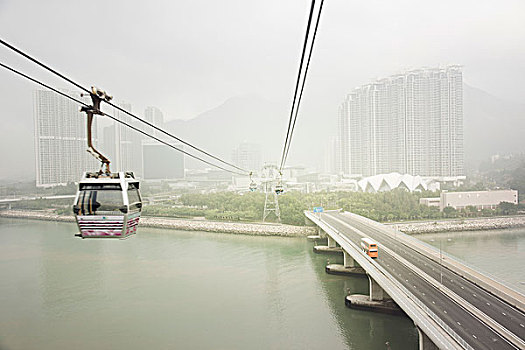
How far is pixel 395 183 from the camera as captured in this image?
47.4ft

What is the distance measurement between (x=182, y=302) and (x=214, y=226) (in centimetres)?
593

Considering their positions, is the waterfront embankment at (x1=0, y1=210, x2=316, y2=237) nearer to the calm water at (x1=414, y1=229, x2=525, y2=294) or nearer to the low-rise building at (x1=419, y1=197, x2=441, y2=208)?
the calm water at (x1=414, y1=229, x2=525, y2=294)

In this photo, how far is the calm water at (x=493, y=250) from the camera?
4.93m

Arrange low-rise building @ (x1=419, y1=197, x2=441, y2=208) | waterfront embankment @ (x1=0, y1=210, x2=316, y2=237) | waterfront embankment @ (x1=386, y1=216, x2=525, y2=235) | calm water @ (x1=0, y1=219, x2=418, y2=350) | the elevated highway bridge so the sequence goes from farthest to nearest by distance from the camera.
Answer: low-rise building @ (x1=419, y1=197, x2=441, y2=208) → waterfront embankment @ (x1=386, y1=216, x2=525, y2=235) → waterfront embankment @ (x1=0, y1=210, x2=316, y2=237) → calm water @ (x1=0, y1=219, x2=418, y2=350) → the elevated highway bridge

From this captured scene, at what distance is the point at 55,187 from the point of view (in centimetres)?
1310

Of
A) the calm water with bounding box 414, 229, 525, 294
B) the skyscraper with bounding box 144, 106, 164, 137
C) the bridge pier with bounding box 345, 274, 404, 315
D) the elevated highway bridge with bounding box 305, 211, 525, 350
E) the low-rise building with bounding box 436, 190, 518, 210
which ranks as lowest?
the calm water with bounding box 414, 229, 525, 294

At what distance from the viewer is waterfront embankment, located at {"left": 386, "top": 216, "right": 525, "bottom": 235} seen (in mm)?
9289

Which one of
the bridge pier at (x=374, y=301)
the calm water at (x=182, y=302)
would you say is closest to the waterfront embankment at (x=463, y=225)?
the calm water at (x=182, y=302)

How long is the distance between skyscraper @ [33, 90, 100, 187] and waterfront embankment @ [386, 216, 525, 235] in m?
10.8

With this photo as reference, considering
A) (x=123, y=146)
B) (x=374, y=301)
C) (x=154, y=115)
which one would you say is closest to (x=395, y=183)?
(x=374, y=301)

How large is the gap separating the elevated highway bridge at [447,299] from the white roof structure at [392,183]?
10045 mm

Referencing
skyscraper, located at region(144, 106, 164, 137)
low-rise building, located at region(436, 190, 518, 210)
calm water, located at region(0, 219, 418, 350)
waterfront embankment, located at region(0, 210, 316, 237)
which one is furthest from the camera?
skyscraper, located at region(144, 106, 164, 137)

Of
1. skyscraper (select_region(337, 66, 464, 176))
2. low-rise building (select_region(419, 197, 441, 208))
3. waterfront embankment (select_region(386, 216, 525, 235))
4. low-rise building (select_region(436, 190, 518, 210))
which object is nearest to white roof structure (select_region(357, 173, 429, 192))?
skyscraper (select_region(337, 66, 464, 176))

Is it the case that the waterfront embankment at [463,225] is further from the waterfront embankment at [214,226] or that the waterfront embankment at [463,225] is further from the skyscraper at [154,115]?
the skyscraper at [154,115]
